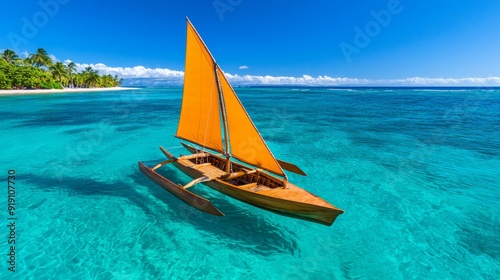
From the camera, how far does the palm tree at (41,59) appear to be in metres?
95.8

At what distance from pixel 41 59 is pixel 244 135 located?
4879 inches

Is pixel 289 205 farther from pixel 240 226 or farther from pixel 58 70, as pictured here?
pixel 58 70

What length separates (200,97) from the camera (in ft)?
46.4

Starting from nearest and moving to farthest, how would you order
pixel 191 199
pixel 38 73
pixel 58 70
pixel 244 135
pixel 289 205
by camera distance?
pixel 289 205
pixel 191 199
pixel 244 135
pixel 38 73
pixel 58 70

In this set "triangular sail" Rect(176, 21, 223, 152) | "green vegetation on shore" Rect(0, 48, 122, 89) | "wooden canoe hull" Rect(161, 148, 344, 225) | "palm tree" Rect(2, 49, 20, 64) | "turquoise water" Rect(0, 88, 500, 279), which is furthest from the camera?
"palm tree" Rect(2, 49, 20, 64)

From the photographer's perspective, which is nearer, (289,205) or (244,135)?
(289,205)

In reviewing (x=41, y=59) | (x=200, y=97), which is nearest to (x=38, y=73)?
(x=41, y=59)

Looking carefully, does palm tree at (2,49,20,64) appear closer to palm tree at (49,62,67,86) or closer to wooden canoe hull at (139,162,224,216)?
palm tree at (49,62,67,86)

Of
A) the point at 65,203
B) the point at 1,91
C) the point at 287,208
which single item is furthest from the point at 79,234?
the point at 1,91

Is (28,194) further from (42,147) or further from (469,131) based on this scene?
(469,131)

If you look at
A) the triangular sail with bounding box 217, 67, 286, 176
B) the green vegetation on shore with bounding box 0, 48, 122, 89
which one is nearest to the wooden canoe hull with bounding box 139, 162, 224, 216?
the triangular sail with bounding box 217, 67, 286, 176

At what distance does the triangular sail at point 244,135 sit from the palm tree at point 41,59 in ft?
402

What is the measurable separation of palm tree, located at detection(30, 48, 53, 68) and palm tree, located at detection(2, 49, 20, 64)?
4872mm

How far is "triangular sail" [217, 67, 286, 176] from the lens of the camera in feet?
37.5
